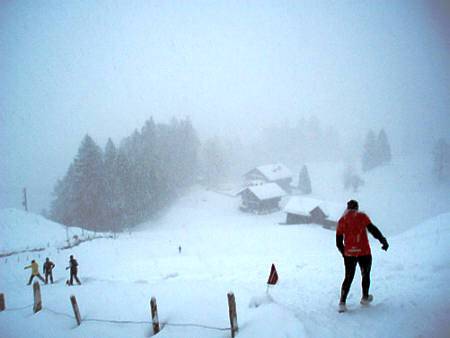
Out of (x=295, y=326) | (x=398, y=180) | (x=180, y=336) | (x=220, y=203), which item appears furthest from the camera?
(x=398, y=180)

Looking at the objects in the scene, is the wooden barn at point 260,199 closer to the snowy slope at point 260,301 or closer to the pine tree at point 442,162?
the snowy slope at point 260,301

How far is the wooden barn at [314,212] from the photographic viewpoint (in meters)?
34.5

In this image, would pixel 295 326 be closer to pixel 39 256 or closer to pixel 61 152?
pixel 39 256

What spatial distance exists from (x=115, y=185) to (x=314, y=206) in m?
36.0

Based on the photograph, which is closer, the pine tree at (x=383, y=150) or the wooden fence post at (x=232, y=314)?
the wooden fence post at (x=232, y=314)

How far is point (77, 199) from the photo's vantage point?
37438mm

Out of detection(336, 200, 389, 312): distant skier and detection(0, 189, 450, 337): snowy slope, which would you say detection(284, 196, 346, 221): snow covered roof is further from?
detection(336, 200, 389, 312): distant skier

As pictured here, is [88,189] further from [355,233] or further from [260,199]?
[355,233]

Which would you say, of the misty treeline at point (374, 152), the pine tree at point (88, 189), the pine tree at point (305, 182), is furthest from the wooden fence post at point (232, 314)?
the misty treeline at point (374, 152)

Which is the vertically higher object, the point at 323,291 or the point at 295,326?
the point at 295,326

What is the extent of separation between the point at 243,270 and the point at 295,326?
8.20m

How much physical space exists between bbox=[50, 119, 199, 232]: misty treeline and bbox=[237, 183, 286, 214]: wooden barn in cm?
1807

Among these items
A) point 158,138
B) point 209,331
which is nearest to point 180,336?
point 209,331

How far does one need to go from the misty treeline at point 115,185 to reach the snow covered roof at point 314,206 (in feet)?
90.9
